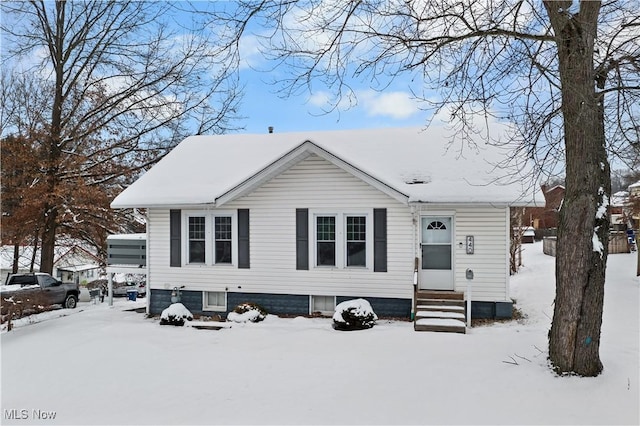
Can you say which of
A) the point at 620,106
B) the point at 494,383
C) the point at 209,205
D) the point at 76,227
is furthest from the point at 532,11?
the point at 76,227

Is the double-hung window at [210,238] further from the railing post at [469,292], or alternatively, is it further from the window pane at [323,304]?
the railing post at [469,292]

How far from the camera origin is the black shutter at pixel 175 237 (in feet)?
39.6

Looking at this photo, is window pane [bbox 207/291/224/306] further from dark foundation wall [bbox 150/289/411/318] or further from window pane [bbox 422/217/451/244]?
window pane [bbox 422/217/451/244]

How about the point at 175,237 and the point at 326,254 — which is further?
the point at 175,237

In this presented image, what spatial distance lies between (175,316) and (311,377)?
546 cm

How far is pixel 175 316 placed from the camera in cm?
1085

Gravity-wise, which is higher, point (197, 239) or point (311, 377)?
point (197, 239)

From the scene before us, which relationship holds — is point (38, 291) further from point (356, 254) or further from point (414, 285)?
point (414, 285)

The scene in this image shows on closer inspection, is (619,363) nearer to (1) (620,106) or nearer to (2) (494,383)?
(2) (494,383)

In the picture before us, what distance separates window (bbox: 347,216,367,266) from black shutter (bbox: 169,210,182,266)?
4.88 m

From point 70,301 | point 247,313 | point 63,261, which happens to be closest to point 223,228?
point 247,313

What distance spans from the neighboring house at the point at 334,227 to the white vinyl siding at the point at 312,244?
1.0 inches

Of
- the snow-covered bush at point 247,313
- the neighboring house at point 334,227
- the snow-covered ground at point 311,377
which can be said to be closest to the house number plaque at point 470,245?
the neighboring house at point 334,227

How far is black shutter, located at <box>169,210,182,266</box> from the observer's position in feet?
39.6
